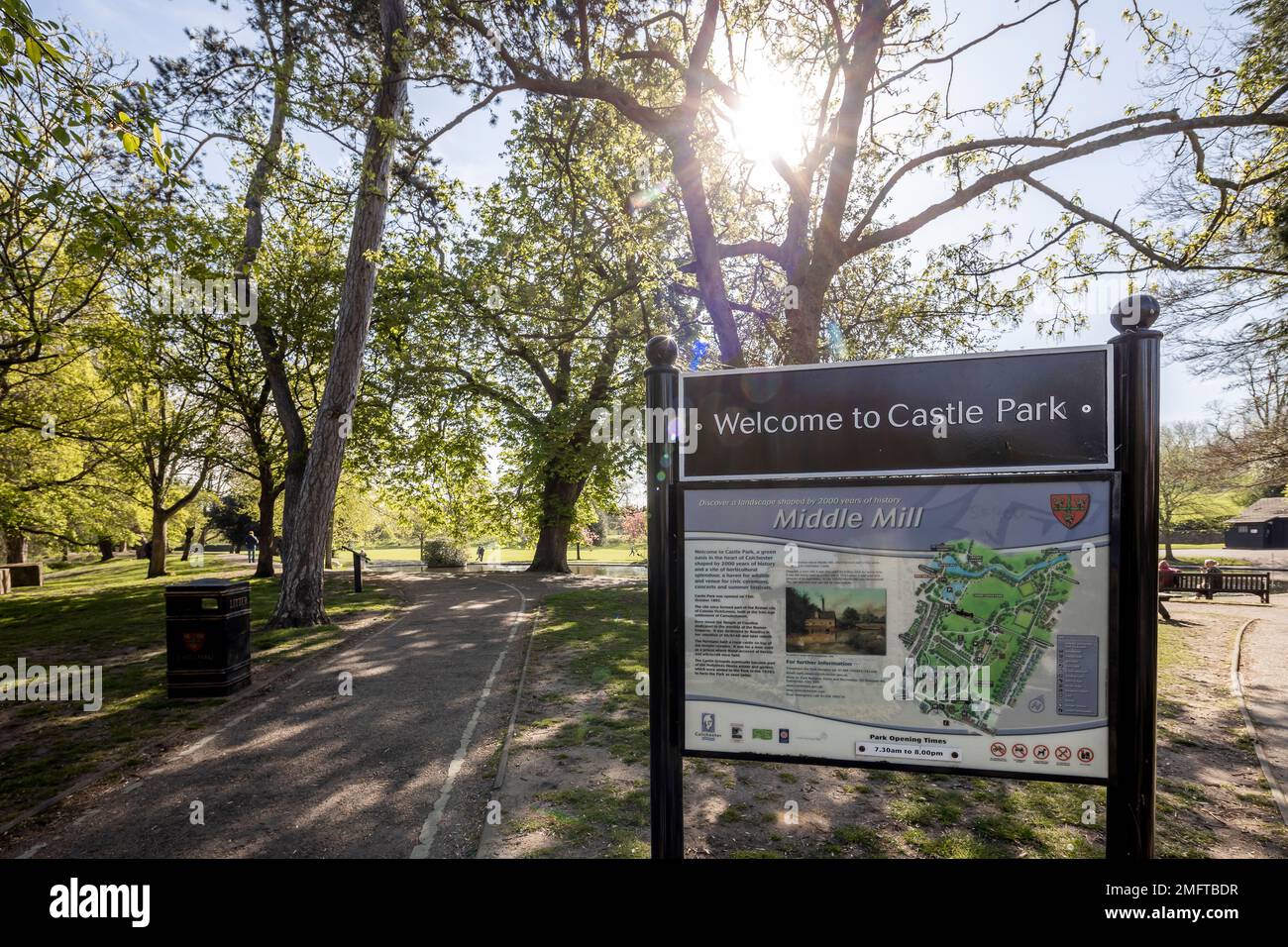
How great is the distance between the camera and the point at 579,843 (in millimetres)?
3906

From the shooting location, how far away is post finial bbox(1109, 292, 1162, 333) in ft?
7.95

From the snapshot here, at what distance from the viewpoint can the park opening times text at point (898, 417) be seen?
2.60 meters

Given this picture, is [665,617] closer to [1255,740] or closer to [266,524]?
[1255,740]

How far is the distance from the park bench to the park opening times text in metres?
20.4

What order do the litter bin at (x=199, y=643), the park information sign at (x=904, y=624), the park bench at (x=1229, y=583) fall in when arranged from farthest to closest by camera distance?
1. the park bench at (x=1229, y=583)
2. the litter bin at (x=199, y=643)
3. the park information sign at (x=904, y=624)

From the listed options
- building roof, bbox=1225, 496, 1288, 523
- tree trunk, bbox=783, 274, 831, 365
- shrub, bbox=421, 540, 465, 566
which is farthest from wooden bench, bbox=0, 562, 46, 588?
building roof, bbox=1225, 496, 1288, 523

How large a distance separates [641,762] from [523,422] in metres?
16.5

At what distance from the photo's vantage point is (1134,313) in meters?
2.45

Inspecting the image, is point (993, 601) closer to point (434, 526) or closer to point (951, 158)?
point (951, 158)

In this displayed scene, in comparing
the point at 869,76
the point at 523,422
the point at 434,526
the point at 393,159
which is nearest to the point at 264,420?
the point at 434,526

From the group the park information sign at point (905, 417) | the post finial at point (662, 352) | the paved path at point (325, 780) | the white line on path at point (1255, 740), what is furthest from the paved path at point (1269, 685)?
the paved path at point (325, 780)

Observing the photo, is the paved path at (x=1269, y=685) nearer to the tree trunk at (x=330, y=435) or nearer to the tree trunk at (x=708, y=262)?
the tree trunk at (x=708, y=262)

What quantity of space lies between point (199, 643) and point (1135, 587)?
910 centimetres

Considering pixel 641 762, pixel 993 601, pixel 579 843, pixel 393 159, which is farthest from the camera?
pixel 393 159
